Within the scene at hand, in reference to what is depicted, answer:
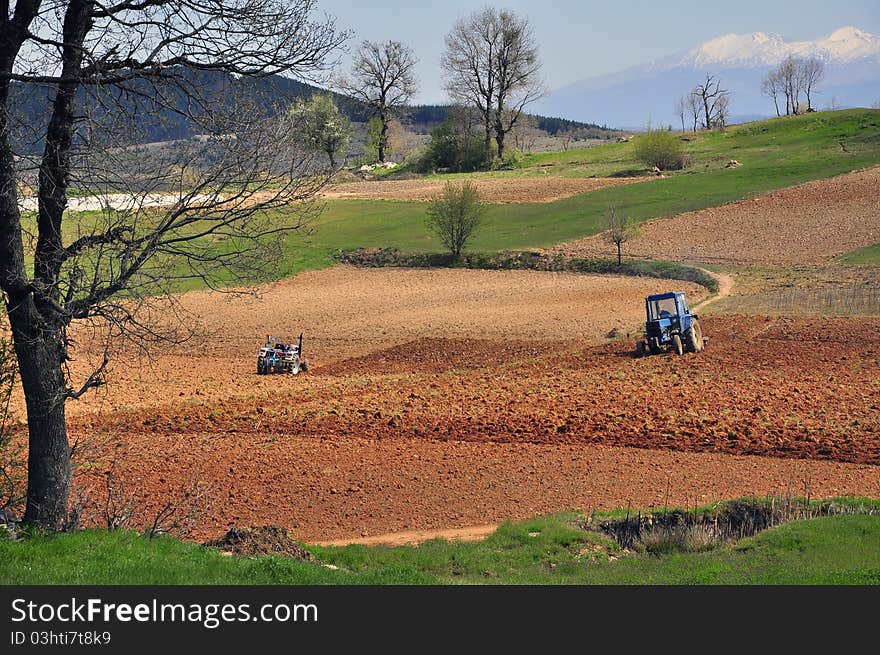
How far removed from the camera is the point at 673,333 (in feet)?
84.8

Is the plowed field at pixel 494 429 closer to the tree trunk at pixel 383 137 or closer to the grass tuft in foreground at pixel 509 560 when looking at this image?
the grass tuft in foreground at pixel 509 560

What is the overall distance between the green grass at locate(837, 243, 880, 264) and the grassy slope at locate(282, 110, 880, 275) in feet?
47.1

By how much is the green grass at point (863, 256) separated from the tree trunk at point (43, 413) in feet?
119

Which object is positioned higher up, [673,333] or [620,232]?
[620,232]

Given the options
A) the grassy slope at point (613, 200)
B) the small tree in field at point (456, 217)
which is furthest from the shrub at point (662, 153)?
the small tree in field at point (456, 217)

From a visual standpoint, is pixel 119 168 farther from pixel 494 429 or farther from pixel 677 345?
pixel 677 345

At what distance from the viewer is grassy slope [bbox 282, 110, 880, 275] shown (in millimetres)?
52969

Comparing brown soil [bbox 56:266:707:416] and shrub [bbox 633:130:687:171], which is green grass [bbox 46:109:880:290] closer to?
shrub [bbox 633:130:687:171]

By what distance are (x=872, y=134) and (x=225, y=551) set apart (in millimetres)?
81579

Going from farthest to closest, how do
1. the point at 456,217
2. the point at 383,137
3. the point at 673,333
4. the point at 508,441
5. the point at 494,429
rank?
the point at 383,137 → the point at 456,217 → the point at 673,333 → the point at 494,429 → the point at 508,441

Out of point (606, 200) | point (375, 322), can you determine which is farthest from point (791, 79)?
point (375, 322)

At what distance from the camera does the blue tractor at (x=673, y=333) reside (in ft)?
85.7

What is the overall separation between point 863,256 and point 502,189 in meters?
33.6
